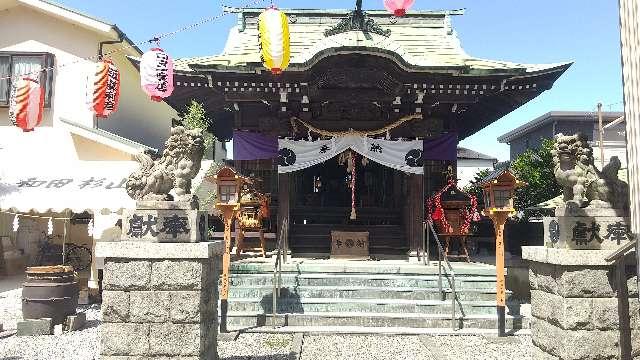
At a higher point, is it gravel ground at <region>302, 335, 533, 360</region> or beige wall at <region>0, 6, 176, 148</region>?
beige wall at <region>0, 6, 176, 148</region>

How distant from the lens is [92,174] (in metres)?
11.7

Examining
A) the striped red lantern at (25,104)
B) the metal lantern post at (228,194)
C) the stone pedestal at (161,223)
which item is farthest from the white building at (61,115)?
the stone pedestal at (161,223)

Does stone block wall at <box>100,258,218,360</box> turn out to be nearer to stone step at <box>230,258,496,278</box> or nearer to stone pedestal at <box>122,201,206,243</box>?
stone pedestal at <box>122,201,206,243</box>

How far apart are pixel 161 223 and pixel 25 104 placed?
9902mm

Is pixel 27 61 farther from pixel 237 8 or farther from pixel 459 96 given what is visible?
pixel 459 96

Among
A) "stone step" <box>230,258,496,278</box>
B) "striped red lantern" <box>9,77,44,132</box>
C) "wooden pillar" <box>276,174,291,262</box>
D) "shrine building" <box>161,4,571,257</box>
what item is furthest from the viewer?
"striped red lantern" <box>9,77,44,132</box>

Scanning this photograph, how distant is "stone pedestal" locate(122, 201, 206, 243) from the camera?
18.9ft

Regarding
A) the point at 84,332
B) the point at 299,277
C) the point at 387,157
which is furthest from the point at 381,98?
the point at 84,332

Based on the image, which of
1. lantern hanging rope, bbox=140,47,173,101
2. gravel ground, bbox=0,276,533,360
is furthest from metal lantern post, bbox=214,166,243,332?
lantern hanging rope, bbox=140,47,173,101

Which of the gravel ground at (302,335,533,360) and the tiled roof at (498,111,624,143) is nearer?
the gravel ground at (302,335,533,360)

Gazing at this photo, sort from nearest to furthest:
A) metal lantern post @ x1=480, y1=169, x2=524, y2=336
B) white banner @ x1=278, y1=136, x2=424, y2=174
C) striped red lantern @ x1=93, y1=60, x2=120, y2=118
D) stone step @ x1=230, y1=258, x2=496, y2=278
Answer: metal lantern post @ x1=480, y1=169, x2=524, y2=336 < stone step @ x1=230, y1=258, x2=496, y2=278 < white banner @ x1=278, y1=136, x2=424, y2=174 < striped red lantern @ x1=93, y1=60, x2=120, y2=118

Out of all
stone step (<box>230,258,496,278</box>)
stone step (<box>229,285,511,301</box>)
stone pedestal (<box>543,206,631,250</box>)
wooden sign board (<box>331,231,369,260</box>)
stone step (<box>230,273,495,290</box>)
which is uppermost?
stone pedestal (<box>543,206,631,250</box>)

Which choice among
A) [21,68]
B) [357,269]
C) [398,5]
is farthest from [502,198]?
[21,68]

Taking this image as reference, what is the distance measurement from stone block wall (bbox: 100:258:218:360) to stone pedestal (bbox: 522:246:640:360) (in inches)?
186
